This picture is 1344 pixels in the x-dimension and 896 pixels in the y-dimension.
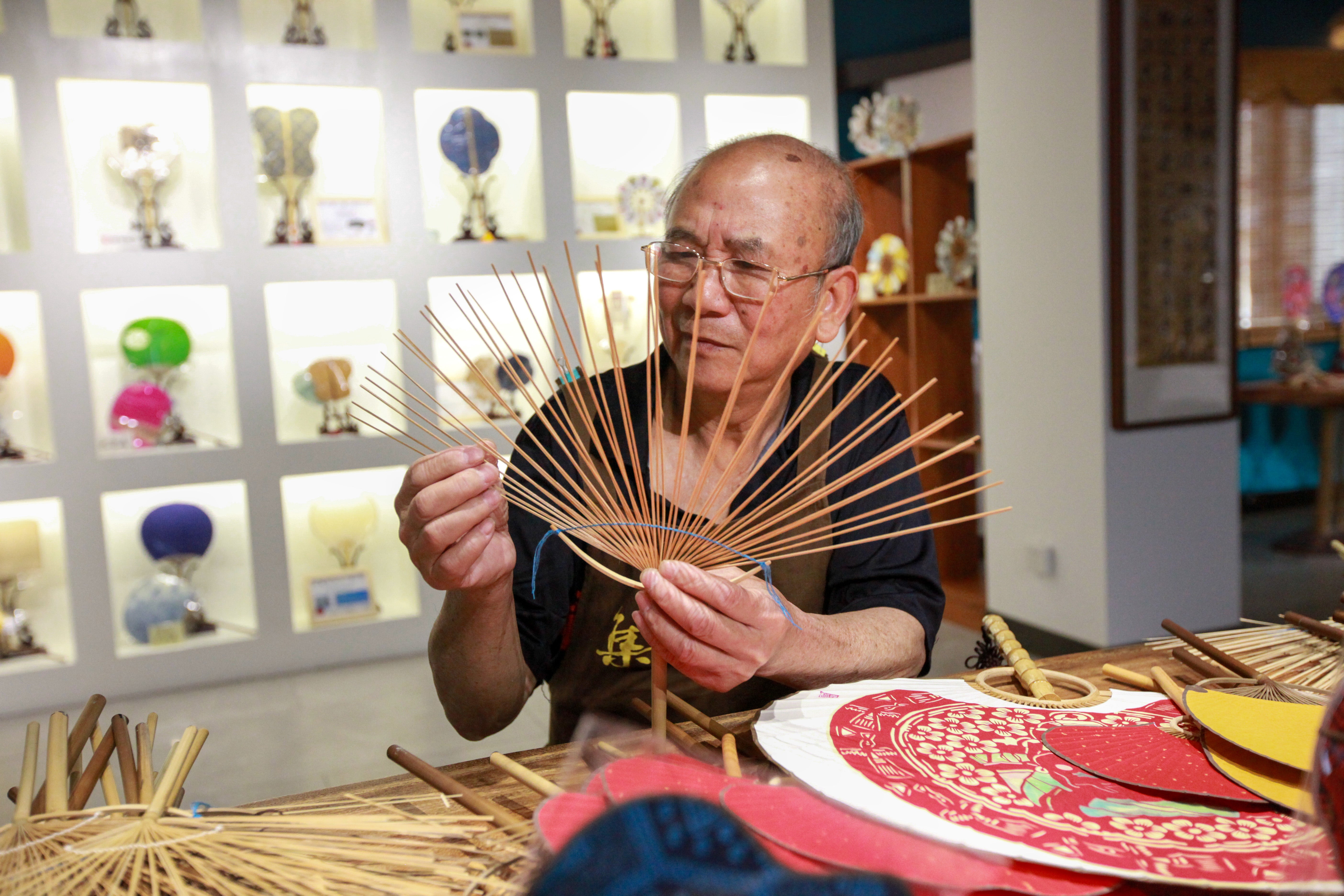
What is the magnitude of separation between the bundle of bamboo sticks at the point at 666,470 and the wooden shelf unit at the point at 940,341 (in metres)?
3.36

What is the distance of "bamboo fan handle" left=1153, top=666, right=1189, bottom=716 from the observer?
92 centimetres

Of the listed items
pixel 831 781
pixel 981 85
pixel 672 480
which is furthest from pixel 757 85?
pixel 831 781

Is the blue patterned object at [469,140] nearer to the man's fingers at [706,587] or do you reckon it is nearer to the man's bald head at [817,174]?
the man's bald head at [817,174]

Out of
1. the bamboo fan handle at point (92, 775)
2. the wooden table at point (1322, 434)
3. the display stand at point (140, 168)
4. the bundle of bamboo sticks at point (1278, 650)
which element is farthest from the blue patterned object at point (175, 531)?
the wooden table at point (1322, 434)

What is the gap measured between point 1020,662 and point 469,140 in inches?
140

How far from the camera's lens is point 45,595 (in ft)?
12.1

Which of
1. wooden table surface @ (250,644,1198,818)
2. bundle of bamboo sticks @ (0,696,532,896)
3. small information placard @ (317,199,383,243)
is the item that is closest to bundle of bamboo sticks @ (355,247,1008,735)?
wooden table surface @ (250,644,1198,818)

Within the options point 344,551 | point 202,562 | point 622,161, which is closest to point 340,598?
point 344,551

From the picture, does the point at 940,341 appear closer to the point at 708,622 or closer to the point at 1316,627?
the point at 1316,627

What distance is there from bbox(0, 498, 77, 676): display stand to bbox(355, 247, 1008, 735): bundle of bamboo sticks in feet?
9.73

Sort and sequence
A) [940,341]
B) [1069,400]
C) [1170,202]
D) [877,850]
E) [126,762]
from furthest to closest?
[940,341]
[1069,400]
[1170,202]
[126,762]
[877,850]

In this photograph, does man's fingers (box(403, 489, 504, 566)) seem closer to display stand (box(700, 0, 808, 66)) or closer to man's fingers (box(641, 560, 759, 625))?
man's fingers (box(641, 560, 759, 625))

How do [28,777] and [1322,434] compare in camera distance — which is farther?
[1322,434]

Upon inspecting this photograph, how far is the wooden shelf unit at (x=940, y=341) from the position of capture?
4715 millimetres
